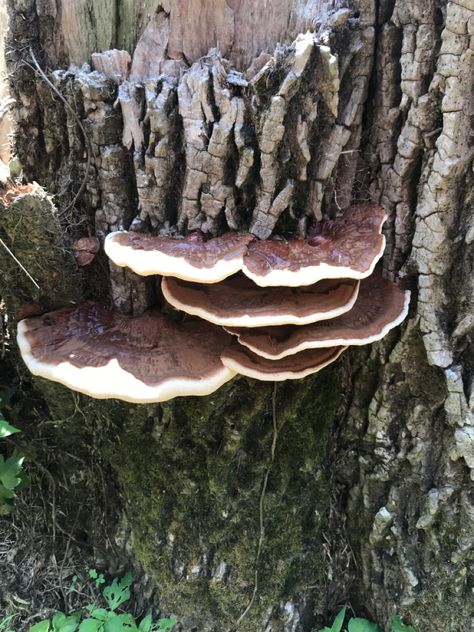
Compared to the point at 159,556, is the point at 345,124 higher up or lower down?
higher up

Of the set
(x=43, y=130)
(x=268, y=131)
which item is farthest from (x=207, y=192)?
(x=43, y=130)

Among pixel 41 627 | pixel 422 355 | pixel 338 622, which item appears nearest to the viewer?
pixel 422 355

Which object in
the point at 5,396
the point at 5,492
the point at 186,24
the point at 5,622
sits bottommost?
the point at 5,622

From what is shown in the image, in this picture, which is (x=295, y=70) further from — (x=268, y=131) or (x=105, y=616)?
(x=105, y=616)

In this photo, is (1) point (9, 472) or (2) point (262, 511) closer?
(2) point (262, 511)

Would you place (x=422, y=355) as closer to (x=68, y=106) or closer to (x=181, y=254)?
(x=181, y=254)

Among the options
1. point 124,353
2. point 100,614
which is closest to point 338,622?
point 100,614

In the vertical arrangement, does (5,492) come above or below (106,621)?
above

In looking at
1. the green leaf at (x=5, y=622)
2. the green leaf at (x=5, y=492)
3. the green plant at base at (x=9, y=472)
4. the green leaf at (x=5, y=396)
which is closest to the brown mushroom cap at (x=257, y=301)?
the green plant at base at (x=9, y=472)
